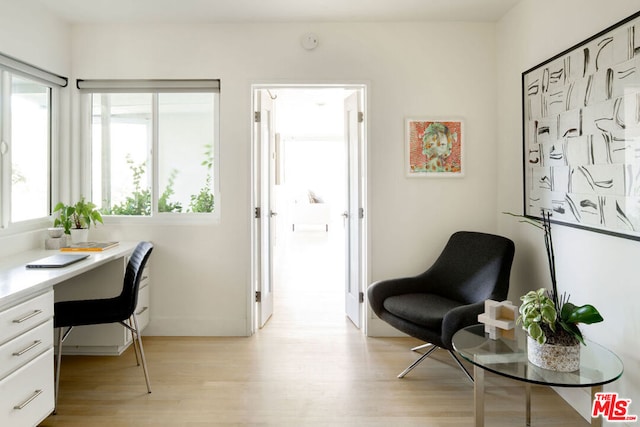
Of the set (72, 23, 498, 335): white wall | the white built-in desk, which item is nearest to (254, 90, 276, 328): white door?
(72, 23, 498, 335): white wall

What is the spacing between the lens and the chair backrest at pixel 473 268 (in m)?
2.80

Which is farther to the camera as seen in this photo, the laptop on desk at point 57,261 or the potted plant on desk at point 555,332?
the laptop on desk at point 57,261

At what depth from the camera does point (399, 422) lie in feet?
7.31

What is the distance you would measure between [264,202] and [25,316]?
208 centimetres

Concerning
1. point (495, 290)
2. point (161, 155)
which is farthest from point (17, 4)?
point (495, 290)

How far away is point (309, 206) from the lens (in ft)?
31.3

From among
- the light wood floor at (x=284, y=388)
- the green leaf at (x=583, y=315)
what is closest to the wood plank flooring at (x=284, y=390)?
the light wood floor at (x=284, y=388)

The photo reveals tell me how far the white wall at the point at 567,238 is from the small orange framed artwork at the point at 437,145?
33cm

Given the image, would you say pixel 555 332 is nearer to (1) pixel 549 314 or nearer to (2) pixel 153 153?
Answer: (1) pixel 549 314

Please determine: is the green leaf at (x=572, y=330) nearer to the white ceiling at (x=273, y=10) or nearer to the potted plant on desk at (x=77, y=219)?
the white ceiling at (x=273, y=10)

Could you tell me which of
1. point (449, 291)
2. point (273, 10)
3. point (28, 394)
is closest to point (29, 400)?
point (28, 394)

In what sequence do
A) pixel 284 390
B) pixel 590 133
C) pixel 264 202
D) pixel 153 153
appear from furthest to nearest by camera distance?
pixel 264 202 < pixel 153 153 < pixel 284 390 < pixel 590 133

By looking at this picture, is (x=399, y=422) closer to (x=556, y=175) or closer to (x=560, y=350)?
(x=560, y=350)

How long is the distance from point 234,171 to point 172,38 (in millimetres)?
A: 1159
